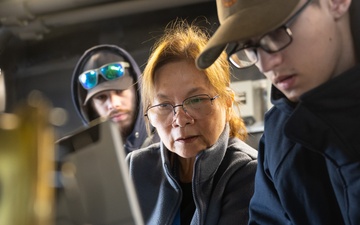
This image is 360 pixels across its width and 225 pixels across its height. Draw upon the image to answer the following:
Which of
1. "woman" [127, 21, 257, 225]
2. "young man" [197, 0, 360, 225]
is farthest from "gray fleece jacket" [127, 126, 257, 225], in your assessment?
"young man" [197, 0, 360, 225]

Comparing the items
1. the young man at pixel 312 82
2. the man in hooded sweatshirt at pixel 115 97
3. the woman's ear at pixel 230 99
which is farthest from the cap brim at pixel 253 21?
the man in hooded sweatshirt at pixel 115 97

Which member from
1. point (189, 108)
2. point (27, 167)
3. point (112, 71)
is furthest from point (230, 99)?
point (27, 167)

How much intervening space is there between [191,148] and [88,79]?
2.24 ft

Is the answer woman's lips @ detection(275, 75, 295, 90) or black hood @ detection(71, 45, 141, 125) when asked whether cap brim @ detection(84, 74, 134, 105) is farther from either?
woman's lips @ detection(275, 75, 295, 90)

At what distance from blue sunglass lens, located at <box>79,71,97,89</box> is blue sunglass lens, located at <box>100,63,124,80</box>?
3 centimetres

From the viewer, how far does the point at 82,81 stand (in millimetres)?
1654

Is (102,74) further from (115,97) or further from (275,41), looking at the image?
(275,41)

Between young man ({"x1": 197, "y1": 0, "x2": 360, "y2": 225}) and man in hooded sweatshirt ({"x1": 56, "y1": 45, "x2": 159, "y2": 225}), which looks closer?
young man ({"x1": 197, "y1": 0, "x2": 360, "y2": 225})

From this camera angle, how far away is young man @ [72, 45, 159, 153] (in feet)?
5.16

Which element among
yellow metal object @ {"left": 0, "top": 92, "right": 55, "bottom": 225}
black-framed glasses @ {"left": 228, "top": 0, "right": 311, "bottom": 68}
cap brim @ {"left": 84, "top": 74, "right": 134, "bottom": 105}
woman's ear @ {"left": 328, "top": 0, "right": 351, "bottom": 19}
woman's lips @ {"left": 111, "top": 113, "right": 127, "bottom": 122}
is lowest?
yellow metal object @ {"left": 0, "top": 92, "right": 55, "bottom": 225}

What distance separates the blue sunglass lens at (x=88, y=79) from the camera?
5.32 feet

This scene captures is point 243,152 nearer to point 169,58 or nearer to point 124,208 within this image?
point 169,58

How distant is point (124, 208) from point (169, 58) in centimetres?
69

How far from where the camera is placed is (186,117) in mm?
1057
